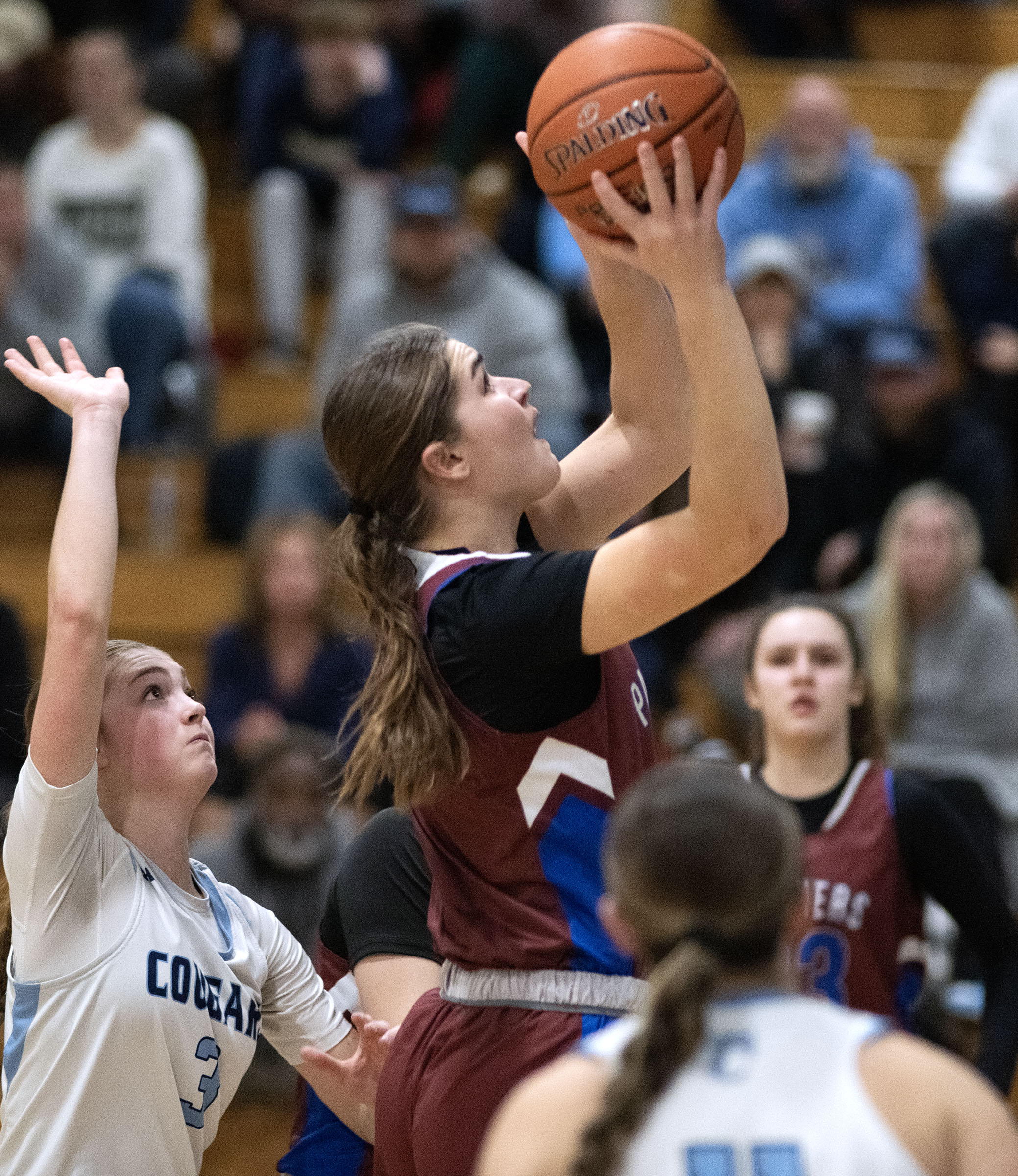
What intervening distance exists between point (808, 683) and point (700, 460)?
1863 millimetres

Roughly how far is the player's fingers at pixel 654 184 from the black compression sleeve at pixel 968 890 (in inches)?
75.9

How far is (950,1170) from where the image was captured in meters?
1.75

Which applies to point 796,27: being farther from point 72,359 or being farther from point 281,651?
point 72,359

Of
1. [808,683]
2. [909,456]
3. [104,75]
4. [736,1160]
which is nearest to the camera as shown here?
[736,1160]

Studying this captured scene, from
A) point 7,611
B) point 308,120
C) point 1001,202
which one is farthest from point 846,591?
point 308,120

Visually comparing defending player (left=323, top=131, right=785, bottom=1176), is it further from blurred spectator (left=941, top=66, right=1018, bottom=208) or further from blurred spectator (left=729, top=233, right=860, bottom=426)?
blurred spectator (left=941, top=66, right=1018, bottom=208)

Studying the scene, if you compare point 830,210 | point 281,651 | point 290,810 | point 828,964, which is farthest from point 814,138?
point 828,964

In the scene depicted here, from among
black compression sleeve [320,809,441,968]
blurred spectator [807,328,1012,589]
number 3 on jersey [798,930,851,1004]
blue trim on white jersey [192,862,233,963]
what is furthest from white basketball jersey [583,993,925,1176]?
blurred spectator [807,328,1012,589]

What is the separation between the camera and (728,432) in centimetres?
Result: 212

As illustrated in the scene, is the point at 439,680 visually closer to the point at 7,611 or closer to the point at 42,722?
the point at 42,722

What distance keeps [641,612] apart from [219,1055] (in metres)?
0.98

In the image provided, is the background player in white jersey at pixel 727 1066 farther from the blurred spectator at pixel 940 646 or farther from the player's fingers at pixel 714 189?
the blurred spectator at pixel 940 646

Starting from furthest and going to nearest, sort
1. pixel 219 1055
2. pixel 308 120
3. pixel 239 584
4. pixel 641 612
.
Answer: pixel 308 120 → pixel 239 584 → pixel 219 1055 → pixel 641 612

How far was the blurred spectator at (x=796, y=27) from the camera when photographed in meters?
9.70
